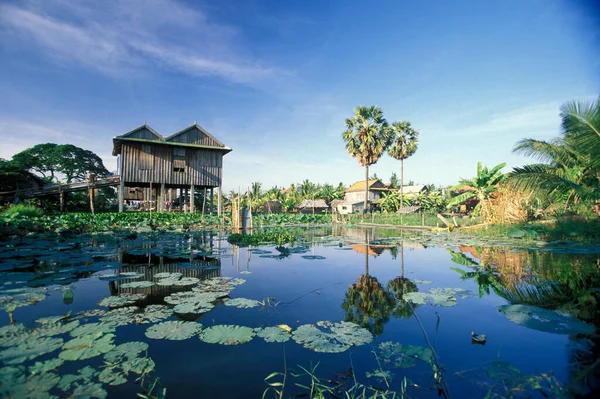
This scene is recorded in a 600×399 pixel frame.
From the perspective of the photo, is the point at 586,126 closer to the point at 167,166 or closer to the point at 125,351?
the point at 125,351

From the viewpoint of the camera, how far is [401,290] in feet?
17.0

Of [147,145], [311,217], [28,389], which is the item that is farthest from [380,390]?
[311,217]

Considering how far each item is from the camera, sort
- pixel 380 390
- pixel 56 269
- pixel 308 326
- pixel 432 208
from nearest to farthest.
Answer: pixel 380 390 < pixel 308 326 < pixel 56 269 < pixel 432 208

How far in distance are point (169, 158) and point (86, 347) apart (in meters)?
22.7

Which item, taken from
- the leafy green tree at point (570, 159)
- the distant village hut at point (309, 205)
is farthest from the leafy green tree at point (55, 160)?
the leafy green tree at point (570, 159)

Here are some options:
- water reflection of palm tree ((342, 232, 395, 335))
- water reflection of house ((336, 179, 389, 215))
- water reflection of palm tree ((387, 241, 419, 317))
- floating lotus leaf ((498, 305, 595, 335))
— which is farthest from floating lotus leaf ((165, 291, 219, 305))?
water reflection of house ((336, 179, 389, 215))

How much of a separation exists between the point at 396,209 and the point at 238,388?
40325mm

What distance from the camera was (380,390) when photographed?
7.33ft

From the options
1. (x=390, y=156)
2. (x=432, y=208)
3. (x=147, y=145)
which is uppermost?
(x=390, y=156)

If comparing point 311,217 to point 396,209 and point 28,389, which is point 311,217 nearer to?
point 396,209

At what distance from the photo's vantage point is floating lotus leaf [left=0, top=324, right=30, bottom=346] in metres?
2.80

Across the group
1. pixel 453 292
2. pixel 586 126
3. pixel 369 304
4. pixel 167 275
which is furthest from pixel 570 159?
pixel 167 275

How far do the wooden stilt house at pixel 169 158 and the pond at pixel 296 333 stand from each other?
17296 mm

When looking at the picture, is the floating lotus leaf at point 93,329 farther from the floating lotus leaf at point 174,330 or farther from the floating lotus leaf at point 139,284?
the floating lotus leaf at point 139,284
